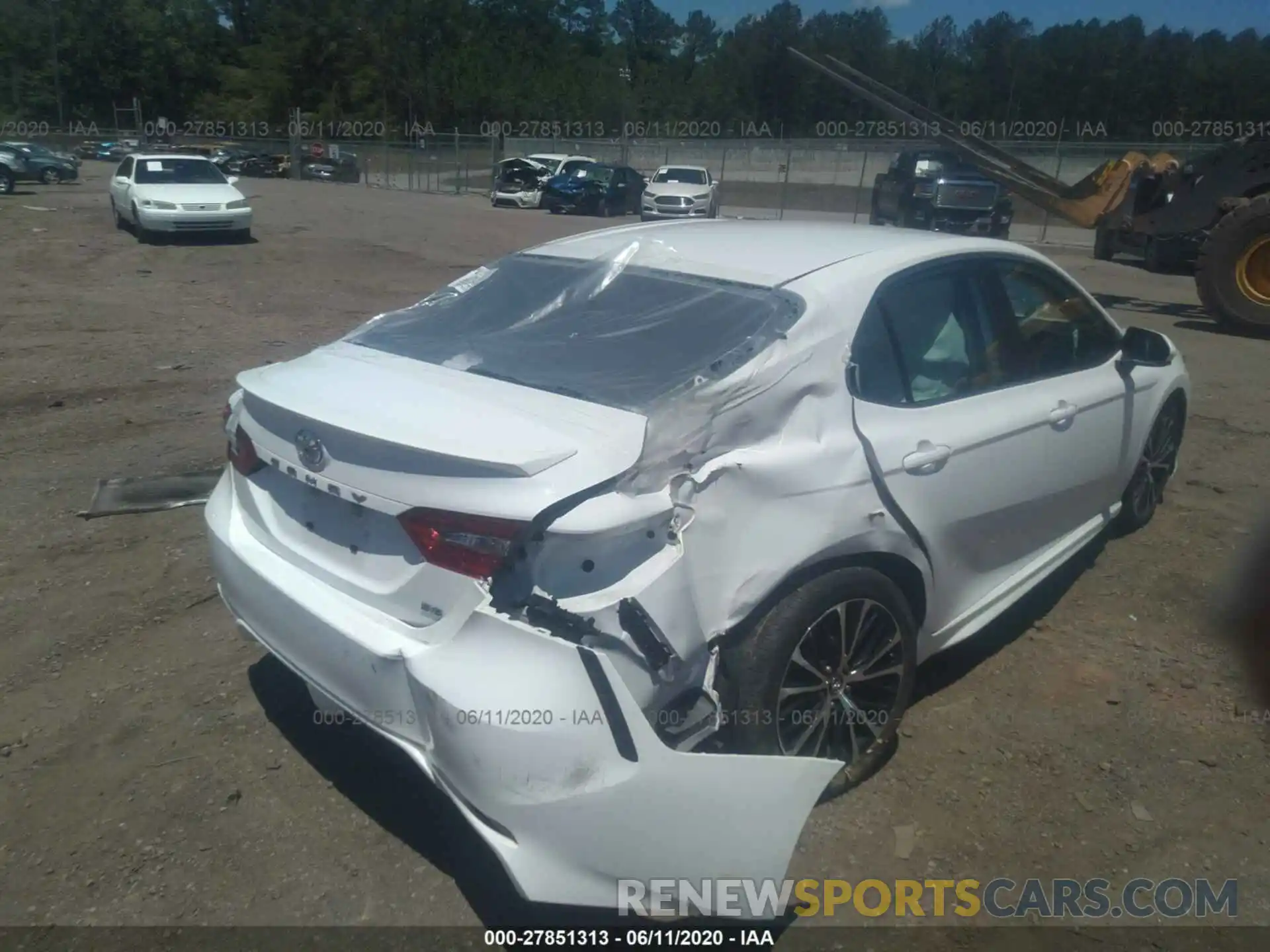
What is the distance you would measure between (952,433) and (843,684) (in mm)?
Answer: 912

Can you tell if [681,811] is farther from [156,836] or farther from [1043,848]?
[156,836]

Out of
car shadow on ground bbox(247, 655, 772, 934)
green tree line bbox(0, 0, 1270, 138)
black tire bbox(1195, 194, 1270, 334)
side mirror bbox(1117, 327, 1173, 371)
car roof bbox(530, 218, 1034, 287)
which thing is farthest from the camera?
green tree line bbox(0, 0, 1270, 138)

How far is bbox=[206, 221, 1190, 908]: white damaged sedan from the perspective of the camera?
2369mm

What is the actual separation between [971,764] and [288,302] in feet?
34.3

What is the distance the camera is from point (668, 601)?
98.7 inches

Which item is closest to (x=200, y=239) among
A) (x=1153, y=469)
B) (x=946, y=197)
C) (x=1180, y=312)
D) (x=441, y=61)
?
(x=946, y=197)

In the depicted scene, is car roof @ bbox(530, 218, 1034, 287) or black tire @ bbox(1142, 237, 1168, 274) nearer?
car roof @ bbox(530, 218, 1034, 287)

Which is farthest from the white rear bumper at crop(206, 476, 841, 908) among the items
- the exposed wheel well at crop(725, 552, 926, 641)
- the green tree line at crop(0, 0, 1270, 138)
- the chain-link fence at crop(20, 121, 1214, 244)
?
the green tree line at crop(0, 0, 1270, 138)

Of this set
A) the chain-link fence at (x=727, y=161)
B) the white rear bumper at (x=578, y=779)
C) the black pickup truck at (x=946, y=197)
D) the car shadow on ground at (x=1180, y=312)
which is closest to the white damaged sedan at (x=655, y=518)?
the white rear bumper at (x=578, y=779)

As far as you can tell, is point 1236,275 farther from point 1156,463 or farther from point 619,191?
point 619,191

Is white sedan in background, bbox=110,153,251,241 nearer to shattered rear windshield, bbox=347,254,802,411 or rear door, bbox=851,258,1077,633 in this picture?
shattered rear windshield, bbox=347,254,802,411

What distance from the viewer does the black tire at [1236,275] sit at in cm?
1113

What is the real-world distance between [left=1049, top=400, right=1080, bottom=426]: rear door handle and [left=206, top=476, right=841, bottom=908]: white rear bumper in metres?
1.99

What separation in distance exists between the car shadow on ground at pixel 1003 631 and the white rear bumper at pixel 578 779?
5.08 feet
